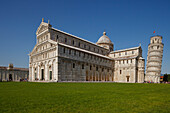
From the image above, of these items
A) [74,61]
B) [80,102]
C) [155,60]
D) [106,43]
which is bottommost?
[80,102]

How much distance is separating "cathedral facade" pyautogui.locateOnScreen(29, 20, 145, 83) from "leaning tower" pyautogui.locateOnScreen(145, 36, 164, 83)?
41.3 feet

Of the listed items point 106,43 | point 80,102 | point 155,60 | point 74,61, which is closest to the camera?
point 80,102

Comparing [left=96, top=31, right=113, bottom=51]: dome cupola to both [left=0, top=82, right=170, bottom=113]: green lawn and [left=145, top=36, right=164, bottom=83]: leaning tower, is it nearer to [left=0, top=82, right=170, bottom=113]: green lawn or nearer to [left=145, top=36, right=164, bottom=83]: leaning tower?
[left=145, top=36, right=164, bottom=83]: leaning tower

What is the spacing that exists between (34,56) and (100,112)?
4294cm

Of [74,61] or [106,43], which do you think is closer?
[74,61]

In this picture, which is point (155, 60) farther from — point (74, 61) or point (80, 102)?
point (80, 102)

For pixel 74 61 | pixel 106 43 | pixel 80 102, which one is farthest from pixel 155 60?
pixel 80 102

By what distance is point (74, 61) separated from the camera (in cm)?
3653

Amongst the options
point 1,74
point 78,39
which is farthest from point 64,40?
point 1,74

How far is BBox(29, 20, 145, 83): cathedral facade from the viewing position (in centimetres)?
3359

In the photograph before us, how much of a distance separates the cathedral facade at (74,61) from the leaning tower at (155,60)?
1260 centimetres

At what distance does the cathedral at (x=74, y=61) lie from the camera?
33.6 metres

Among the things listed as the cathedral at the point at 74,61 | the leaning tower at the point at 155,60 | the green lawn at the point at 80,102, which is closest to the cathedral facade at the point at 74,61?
the cathedral at the point at 74,61

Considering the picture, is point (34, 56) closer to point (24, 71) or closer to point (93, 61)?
point (93, 61)
